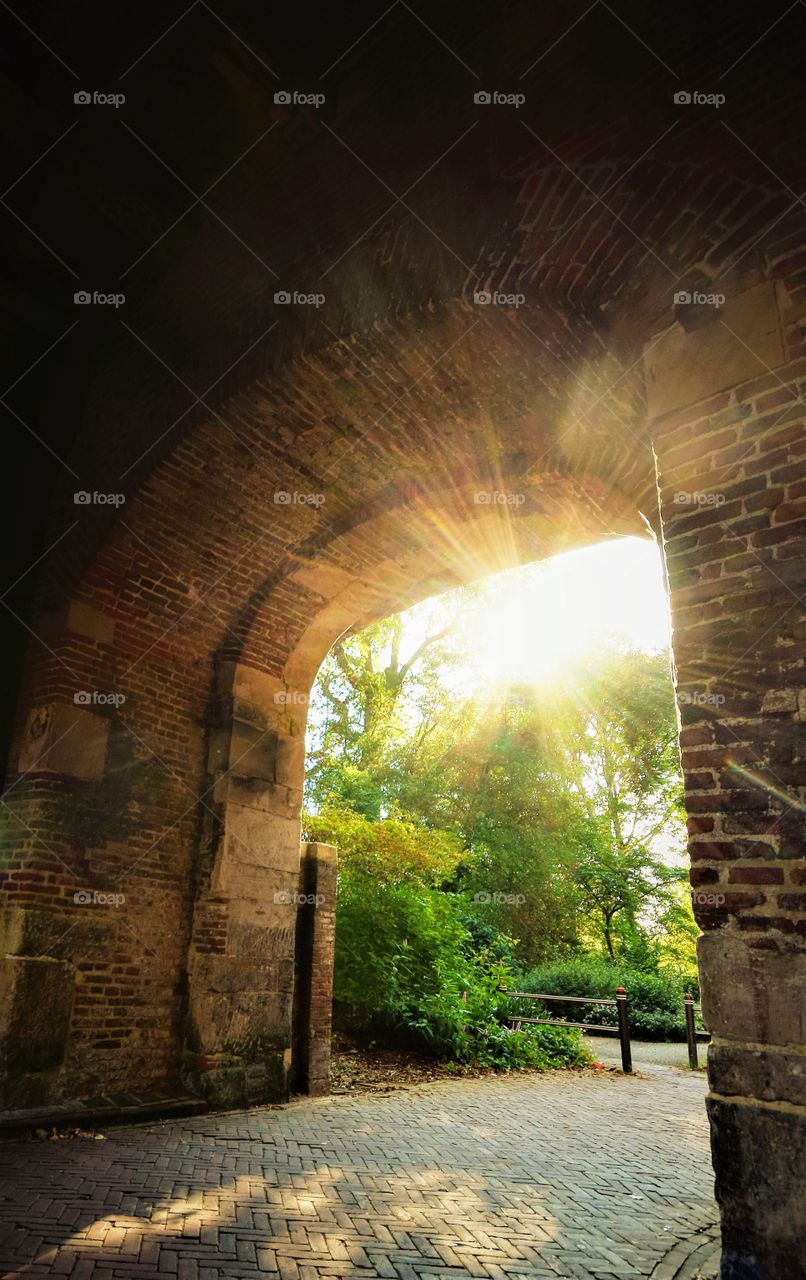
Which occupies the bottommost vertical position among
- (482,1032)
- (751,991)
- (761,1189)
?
(482,1032)

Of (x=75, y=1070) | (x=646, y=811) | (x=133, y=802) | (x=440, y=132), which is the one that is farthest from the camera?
(x=646, y=811)

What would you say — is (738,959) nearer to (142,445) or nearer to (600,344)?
(600,344)

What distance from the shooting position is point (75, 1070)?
18.4 feet

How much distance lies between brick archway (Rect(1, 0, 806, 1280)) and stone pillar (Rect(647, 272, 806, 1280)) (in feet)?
0.04

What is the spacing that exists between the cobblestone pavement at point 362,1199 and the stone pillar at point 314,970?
87 centimetres

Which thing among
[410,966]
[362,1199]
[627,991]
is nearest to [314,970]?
[410,966]

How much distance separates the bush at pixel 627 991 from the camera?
15352 millimetres

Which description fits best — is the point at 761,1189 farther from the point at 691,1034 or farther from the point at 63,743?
the point at 691,1034

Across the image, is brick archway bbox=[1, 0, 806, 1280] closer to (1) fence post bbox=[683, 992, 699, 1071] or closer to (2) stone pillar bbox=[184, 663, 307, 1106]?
(2) stone pillar bbox=[184, 663, 307, 1106]

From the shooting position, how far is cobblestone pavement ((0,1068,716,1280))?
10.3 ft

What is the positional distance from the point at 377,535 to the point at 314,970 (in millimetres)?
4228

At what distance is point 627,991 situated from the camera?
51.9 ft

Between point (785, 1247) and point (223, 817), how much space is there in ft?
17.0

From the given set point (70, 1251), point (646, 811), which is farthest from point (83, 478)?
point (646, 811)
